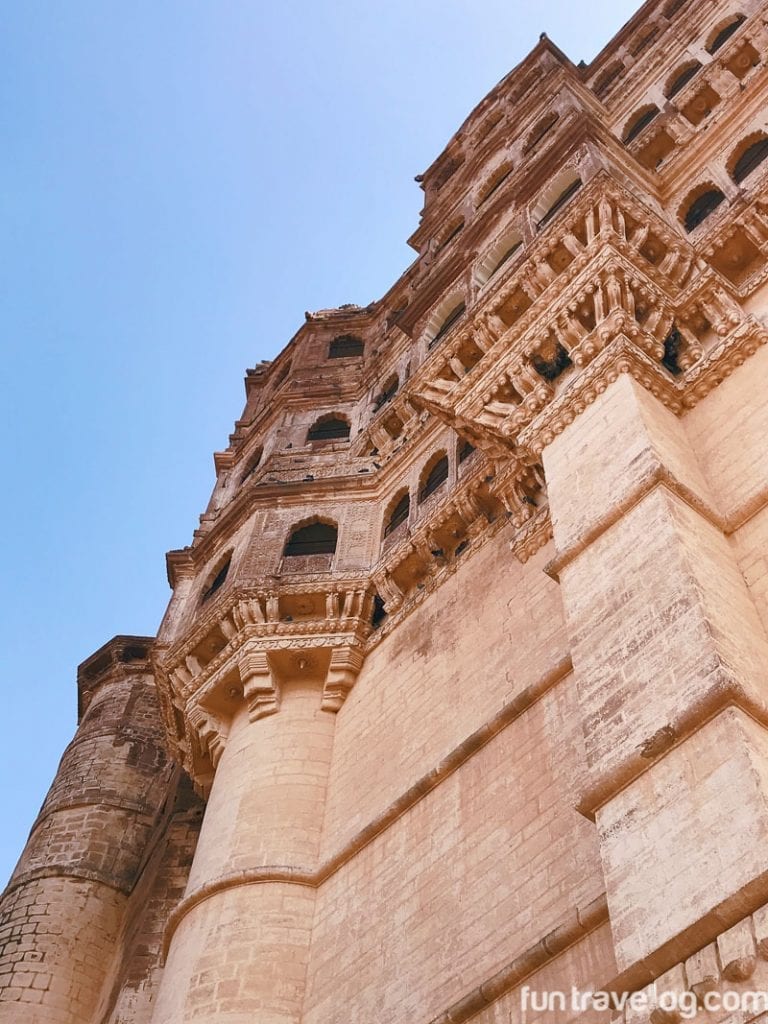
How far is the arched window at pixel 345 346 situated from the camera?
2097 centimetres

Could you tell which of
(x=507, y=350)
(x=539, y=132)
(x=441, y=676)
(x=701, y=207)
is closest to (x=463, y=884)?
(x=441, y=676)

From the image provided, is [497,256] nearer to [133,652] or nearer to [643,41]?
[643,41]

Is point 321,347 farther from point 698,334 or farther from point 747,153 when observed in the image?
Answer: point 698,334

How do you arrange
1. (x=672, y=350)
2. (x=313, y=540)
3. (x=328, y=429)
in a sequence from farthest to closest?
(x=328, y=429)
(x=313, y=540)
(x=672, y=350)

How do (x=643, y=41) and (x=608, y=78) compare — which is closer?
(x=643, y=41)

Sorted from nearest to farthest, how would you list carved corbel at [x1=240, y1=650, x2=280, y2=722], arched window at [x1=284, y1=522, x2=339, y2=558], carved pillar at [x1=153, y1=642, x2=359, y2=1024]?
carved pillar at [x1=153, y1=642, x2=359, y2=1024] < carved corbel at [x1=240, y1=650, x2=280, y2=722] < arched window at [x1=284, y1=522, x2=339, y2=558]

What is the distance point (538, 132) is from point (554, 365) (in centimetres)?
964

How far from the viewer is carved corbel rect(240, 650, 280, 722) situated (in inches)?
460

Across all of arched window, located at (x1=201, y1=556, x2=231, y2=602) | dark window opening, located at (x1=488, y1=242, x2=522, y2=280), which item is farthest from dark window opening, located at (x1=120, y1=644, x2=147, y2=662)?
dark window opening, located at (x1=488, y1=242, x2=522, y2=280)

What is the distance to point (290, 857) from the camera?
1005 centimetres

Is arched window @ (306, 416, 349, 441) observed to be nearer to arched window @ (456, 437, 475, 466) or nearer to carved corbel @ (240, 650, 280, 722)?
arched window @ (456, 437, 475, 466)

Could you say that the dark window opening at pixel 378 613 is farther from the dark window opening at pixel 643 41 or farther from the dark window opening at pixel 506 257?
the dark window opening at pixel 643 41

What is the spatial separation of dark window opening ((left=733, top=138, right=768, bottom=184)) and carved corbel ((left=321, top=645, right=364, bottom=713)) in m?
6.73

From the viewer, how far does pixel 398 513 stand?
14.0 metres
